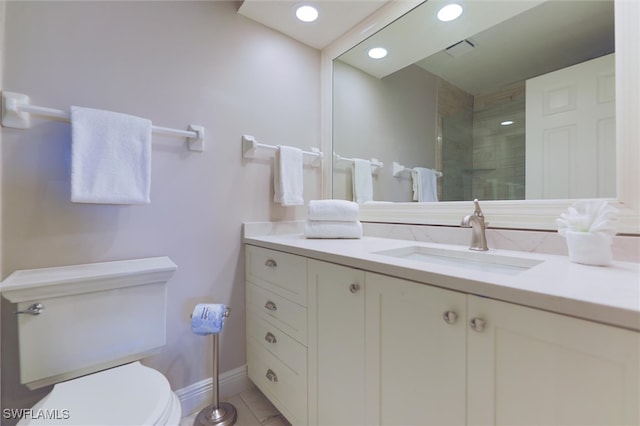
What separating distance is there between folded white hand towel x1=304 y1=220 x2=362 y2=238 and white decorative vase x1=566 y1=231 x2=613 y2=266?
2.85 feet

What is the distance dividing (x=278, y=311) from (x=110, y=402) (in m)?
0.63

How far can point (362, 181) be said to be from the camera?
1.84m

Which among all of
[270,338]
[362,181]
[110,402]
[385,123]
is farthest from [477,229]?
[110,402]

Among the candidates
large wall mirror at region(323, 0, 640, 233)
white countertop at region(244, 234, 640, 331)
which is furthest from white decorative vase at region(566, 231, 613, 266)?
large wall mirror at region(323, 0, 640, 233)

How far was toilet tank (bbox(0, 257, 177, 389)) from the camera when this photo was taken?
0.89 metres

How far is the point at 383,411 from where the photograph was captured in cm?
82

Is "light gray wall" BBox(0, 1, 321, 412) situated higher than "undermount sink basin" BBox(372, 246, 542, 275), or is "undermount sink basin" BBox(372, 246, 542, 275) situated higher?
"light gray wall" BBox(0, 1, 321, 412)

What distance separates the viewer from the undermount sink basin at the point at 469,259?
3.07 ft

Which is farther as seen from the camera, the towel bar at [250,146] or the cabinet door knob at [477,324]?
the towel bar at [250,146]

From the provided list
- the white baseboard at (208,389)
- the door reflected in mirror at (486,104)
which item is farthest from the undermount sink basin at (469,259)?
the white baseboard at (208,389)

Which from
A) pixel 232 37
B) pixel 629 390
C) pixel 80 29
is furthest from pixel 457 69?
pixel 80 29

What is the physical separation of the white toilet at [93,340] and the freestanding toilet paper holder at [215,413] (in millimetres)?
268

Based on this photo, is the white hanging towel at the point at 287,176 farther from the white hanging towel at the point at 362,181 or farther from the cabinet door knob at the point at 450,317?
the cabinet door knob at the point at 450,317

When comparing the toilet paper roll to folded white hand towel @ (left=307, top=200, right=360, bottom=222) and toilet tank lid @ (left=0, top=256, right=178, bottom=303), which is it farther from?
folded white hand towel @ (left=307, top=200, right=360, bottom=222)
